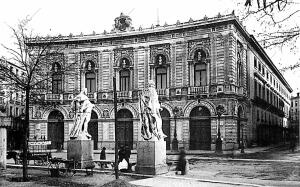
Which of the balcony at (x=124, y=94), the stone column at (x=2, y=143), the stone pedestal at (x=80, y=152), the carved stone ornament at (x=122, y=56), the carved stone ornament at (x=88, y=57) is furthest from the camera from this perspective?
the carved stone ornament at (x=88, y=57)

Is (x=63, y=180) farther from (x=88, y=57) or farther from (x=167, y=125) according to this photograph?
(x=88, y=57)

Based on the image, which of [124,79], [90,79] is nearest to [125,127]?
[124,79]

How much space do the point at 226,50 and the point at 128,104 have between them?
10.6 m

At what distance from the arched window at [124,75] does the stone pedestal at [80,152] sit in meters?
19.9

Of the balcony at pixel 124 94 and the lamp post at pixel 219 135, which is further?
the balcony at pixel 124 94

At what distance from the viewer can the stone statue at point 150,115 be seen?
15.1 meters

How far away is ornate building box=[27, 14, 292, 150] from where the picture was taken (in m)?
32.3

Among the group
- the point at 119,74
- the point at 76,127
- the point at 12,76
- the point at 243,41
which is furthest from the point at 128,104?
the point at 12,76

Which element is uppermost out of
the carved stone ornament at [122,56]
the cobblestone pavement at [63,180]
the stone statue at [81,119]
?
the carved stone ornament at [122,56]

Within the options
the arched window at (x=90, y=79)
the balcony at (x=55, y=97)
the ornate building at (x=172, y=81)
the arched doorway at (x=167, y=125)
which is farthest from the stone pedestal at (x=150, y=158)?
the balcony at (x=55, y=97)

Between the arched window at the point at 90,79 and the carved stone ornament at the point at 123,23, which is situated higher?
the carved stone ornament at the point at 123,23

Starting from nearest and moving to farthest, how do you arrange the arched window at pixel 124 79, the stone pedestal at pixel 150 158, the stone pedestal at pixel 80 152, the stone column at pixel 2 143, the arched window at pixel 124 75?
the stone pedestal at pixel 150 158 < the stone column at pixel 2 143 < the stone pedestal at pixel 80 152 < the arched window at pixel 124 75 < the arched window at pixel 124 79

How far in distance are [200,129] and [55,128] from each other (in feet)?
48.8

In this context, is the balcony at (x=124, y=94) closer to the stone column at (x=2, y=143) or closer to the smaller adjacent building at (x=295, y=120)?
the smaller adjacent building at (x=295, y=120)
